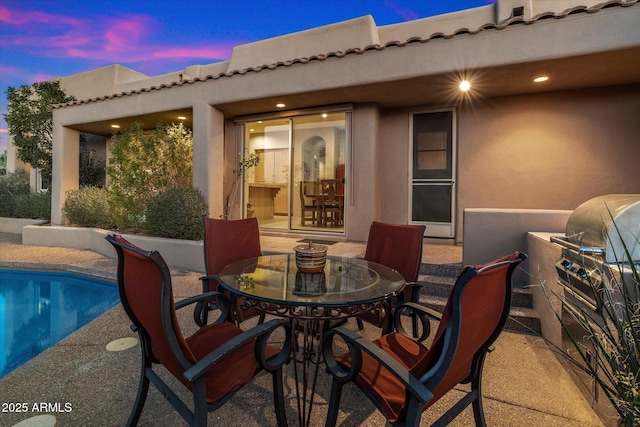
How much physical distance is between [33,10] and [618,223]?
18364 millimetres

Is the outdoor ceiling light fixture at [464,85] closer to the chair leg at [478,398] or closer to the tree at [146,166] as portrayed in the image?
the chair leg at [478,398]

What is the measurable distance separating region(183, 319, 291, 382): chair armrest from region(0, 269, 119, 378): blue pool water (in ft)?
8.77

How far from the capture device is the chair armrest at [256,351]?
1273mm

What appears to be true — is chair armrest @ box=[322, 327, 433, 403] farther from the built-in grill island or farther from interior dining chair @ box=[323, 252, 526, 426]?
the built-in grill island

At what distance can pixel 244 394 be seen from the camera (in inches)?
82.9

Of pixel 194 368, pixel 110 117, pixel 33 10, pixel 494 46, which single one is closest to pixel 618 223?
pixel 194 368

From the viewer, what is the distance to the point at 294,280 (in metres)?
2.23

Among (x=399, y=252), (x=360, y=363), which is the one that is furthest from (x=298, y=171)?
(x=360, y=363)

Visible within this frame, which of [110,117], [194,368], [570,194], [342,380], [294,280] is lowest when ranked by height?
[342,380]

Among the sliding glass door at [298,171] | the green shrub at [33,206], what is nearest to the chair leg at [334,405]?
the sliding glass door at [298,171]

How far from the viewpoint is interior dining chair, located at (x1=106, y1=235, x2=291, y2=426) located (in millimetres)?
1304

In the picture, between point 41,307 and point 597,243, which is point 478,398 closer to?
point 597,243

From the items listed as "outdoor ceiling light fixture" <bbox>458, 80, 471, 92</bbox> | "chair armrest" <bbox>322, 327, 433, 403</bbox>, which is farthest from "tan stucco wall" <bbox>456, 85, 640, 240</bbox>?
"chair armrest" <bbox>322, 327, 433, 403</bbox>

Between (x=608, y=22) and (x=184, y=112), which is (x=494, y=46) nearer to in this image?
(x=608, y=22)
